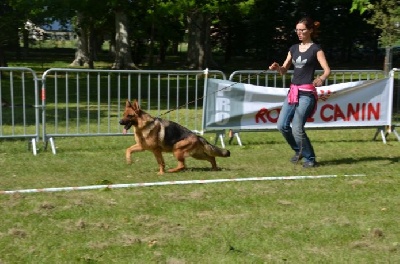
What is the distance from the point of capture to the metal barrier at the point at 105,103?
38.2ft

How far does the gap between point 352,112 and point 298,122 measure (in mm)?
3358

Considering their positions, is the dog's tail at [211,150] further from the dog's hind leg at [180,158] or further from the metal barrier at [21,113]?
the metal barrier at [21,113]

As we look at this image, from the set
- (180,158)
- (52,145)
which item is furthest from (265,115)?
(52,145)

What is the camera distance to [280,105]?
39.0 ft

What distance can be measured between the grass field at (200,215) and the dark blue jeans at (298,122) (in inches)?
12.5

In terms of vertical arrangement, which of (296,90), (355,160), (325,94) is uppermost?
(296,90)

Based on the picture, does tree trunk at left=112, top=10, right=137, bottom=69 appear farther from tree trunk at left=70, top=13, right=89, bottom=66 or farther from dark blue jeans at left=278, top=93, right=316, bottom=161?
dark blue jeans at left=278, top=93, right=316, bottom=161

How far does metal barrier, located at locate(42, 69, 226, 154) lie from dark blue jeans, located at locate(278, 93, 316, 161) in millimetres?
1635

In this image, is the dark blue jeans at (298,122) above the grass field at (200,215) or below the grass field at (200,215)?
above

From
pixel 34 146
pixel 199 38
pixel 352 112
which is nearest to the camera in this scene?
pixel 34 146

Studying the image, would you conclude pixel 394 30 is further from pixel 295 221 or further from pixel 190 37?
pixel 190 37

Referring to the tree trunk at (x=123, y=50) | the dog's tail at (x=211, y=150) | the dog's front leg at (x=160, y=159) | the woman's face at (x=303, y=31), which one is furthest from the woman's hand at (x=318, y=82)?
the tree trunk at (x=123, y=50)

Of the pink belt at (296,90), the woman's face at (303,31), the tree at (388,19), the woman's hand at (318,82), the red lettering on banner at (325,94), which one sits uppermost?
the tree at (388,19)

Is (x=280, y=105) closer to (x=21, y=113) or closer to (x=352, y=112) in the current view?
(x=352, y=112)
